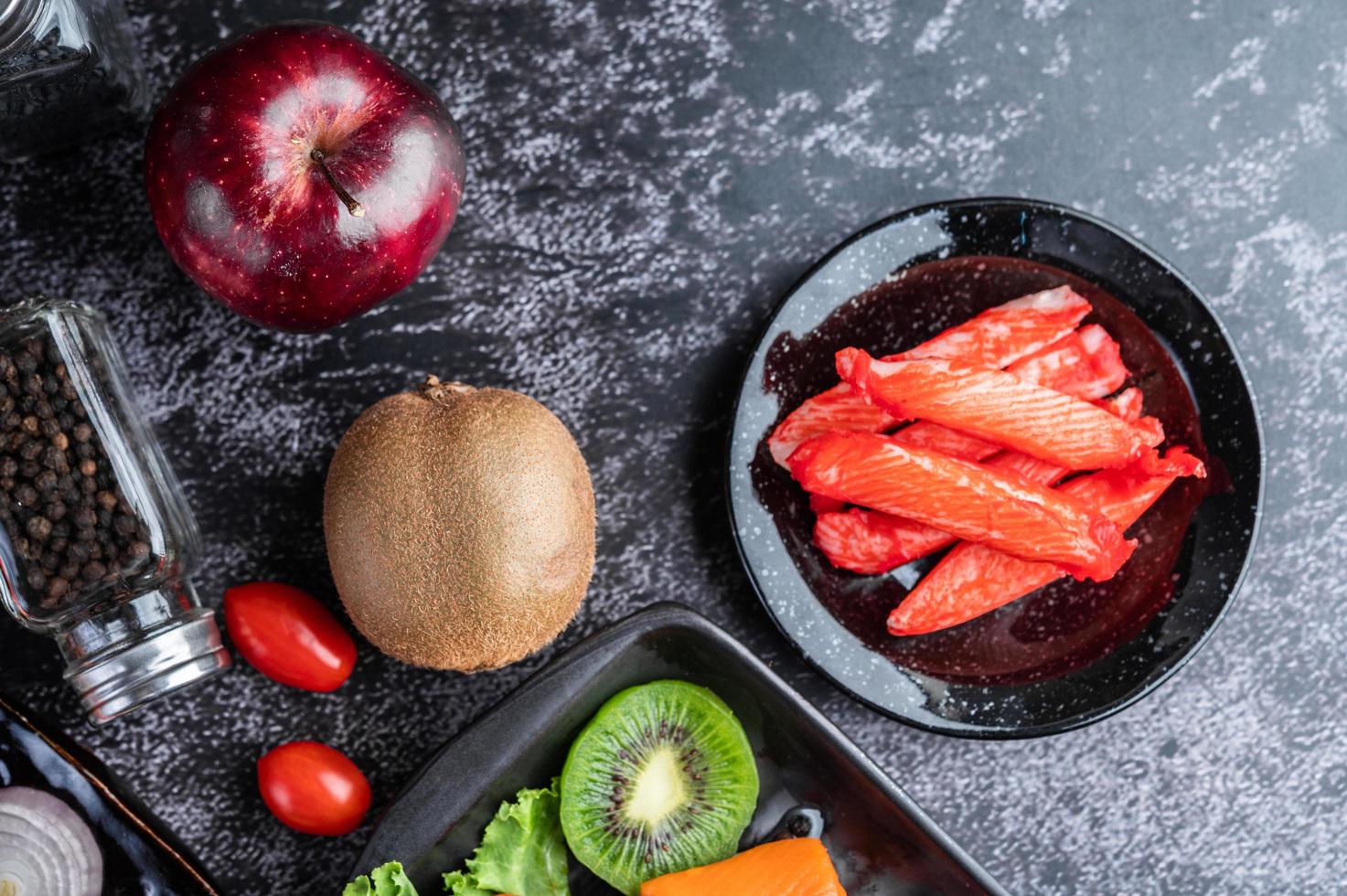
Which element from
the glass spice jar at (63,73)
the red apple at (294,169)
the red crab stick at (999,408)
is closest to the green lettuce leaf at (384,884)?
the red apple at (294,169)

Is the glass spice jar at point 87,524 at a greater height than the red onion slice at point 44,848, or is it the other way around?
the glass spice jar at point 87,524

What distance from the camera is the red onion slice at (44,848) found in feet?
3.37

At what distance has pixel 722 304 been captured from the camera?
1.21 meters

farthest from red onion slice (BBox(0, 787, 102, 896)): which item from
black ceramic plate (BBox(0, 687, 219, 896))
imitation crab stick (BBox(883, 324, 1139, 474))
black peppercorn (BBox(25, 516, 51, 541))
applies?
imitation crab stick (BBox(883, 324, 1139, 474))

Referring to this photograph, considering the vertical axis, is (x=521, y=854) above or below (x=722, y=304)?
below

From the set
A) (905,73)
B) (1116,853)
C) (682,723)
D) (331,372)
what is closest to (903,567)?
(682,723)

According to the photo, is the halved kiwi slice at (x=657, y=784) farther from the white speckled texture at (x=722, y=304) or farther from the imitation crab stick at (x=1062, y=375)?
the imitation crab stick at (x=1062, y=375)

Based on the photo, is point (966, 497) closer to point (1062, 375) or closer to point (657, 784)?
point (1062, 375)

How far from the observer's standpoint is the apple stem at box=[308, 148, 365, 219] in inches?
35.7

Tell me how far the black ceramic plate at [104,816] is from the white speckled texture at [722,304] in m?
0.11

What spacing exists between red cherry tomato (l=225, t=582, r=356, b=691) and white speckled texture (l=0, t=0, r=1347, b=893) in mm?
46

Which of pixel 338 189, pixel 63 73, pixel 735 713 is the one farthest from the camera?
pixel 735 713

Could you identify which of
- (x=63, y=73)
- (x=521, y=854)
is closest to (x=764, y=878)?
(x=521, y=854)

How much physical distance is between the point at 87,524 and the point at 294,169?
1.23 ft
